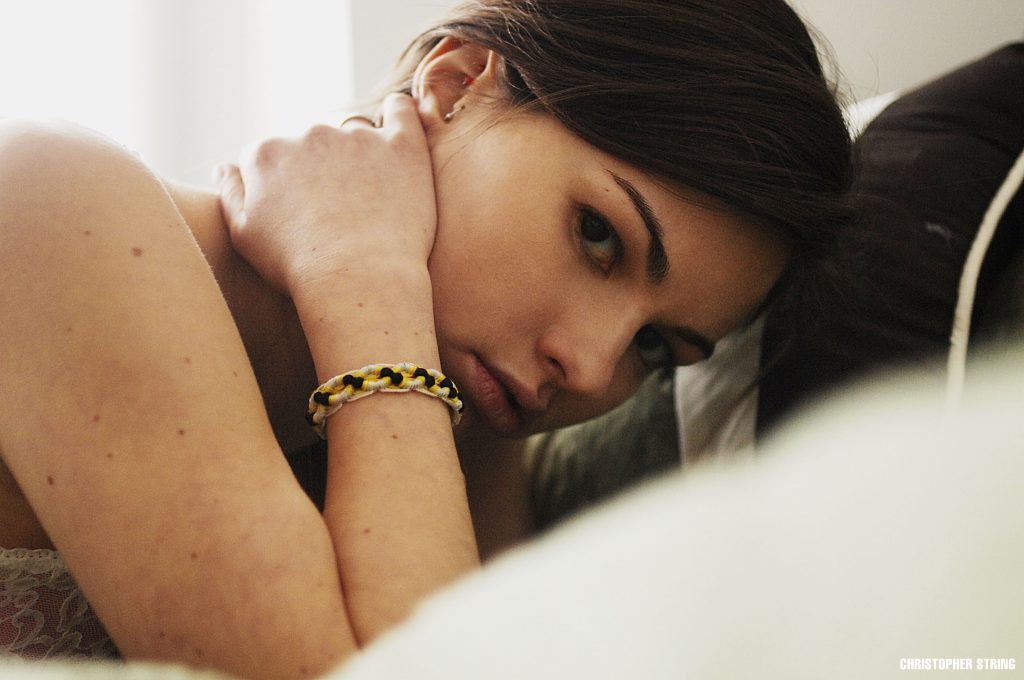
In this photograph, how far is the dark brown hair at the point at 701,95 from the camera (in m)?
0.74

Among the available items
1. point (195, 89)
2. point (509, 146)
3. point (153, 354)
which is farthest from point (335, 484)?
point (195, 89)

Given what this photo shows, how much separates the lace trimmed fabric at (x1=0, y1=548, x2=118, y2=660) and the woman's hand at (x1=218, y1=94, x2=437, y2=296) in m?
0.28

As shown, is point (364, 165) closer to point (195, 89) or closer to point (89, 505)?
point (89, 505)

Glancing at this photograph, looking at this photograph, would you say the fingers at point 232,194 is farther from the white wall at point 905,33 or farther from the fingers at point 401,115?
the white wall at point 905,33

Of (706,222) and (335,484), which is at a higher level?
(706,222)

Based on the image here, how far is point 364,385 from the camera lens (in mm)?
586

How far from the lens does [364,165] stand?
745 mm

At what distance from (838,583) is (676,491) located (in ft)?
0.35

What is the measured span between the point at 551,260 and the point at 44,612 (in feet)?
1.58

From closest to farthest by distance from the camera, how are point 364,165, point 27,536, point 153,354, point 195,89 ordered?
1. point 153,354
2. point 27,536
3. point 364,165
4. point 195,89

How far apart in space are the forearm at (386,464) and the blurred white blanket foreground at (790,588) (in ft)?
0.58

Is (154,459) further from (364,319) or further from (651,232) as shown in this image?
(651,232)

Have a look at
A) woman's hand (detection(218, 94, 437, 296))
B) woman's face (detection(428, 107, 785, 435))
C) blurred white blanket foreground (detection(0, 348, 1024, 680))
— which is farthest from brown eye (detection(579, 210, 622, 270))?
blurred white blanket foreground (detection(0, 348, 1024, 680))

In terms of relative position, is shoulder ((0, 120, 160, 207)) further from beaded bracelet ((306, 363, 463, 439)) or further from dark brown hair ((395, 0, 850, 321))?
dark brown hair ((395, 0, 850, 321))
